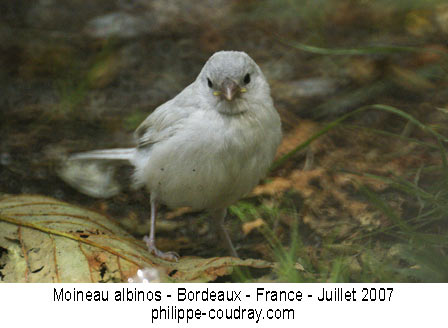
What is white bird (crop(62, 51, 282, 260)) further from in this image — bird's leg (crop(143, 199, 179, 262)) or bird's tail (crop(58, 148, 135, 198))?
bird's tail (crop(58, 148, 135, 198))

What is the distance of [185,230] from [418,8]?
2.22 m

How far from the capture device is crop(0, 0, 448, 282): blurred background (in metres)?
2.77

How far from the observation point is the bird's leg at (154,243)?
281 centimetres

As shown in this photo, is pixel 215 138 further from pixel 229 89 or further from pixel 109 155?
pixel 109 155

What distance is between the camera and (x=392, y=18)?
164 inches

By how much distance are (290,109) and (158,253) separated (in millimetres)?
1549

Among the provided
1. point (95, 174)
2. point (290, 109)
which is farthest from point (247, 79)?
point (95, 174)

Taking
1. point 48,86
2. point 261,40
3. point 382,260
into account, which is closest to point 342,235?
point 382,260

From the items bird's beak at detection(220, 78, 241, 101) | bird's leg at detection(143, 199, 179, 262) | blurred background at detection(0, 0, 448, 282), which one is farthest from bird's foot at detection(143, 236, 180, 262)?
bird's beak at detection(220, 78, 241, 101)

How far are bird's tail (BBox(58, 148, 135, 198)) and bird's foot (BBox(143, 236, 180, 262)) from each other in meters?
0.60

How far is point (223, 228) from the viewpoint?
3191mm
